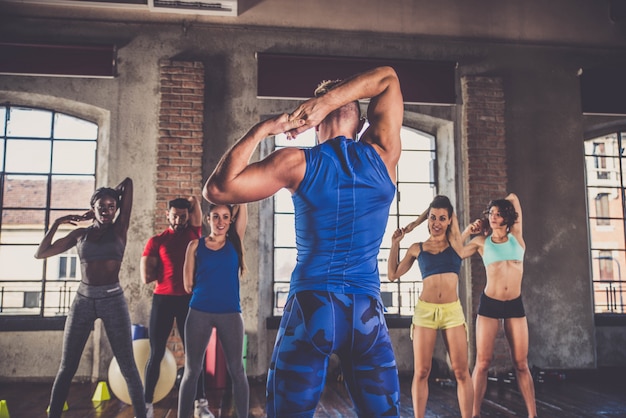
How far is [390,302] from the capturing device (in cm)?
577

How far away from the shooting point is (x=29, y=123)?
18.1ft

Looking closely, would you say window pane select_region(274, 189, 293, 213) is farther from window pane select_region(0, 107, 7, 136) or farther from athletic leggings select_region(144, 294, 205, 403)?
window pane select_region(0, 107, 7, 136)

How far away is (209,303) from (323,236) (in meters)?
1.98

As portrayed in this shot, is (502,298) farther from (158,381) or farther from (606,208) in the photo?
(606,208)

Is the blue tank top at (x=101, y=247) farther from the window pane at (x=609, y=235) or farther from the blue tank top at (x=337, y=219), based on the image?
the window pane at (x=609, y=235)

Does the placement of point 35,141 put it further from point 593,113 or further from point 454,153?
point 593,113

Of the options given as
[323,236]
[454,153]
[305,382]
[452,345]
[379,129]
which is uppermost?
[454,153]

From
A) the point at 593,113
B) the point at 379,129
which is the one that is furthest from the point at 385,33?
the point at 379,129

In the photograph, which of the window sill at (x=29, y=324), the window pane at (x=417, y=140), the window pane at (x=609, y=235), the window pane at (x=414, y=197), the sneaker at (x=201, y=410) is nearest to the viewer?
the sneaker at (x=201, y=410)

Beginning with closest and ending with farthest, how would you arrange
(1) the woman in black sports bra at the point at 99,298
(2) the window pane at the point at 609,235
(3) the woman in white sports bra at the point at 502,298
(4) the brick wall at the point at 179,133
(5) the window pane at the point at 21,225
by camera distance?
1. (1) the woman in black sports bra at the point at 99,298
2. (3) the woman in white sports bra at the point at 502,298
3. (4) the brick wall at the point at 179,133
4. (5) the window pane at the point at 21,225
5. (2) the window pane at the point at 609,235

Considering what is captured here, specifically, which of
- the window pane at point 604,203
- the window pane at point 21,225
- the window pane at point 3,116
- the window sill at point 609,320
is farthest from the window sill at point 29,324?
the window pane at point 604,203

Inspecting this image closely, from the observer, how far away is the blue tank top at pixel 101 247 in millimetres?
3348

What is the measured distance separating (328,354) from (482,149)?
4.86m

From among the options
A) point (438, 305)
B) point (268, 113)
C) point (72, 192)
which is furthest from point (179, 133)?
point (438, 305)
